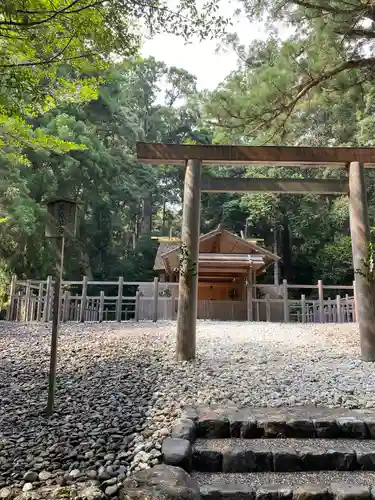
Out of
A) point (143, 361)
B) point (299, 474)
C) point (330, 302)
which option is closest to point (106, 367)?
point (143, 361)

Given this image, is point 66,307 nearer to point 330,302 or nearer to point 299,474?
point 330,302

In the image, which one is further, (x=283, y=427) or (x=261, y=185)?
(x=261, y=185)

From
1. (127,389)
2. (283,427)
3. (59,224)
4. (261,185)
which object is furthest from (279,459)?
(261,185)

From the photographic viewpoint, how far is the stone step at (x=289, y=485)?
255cm

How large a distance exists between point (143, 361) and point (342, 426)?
3.09 m

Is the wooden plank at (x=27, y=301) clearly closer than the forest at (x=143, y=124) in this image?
No

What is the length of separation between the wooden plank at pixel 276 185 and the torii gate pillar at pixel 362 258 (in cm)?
29

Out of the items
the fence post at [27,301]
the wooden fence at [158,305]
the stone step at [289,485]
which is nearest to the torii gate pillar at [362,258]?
the stone step at [289,485]

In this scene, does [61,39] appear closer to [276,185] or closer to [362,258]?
[276,185]

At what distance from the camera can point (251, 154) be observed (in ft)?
21.0

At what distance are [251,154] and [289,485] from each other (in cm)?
495

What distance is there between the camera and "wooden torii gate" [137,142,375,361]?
603 centimetres

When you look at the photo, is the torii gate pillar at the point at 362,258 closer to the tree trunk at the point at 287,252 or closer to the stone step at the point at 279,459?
the stone step at the point at 279,459

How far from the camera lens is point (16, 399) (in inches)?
161
